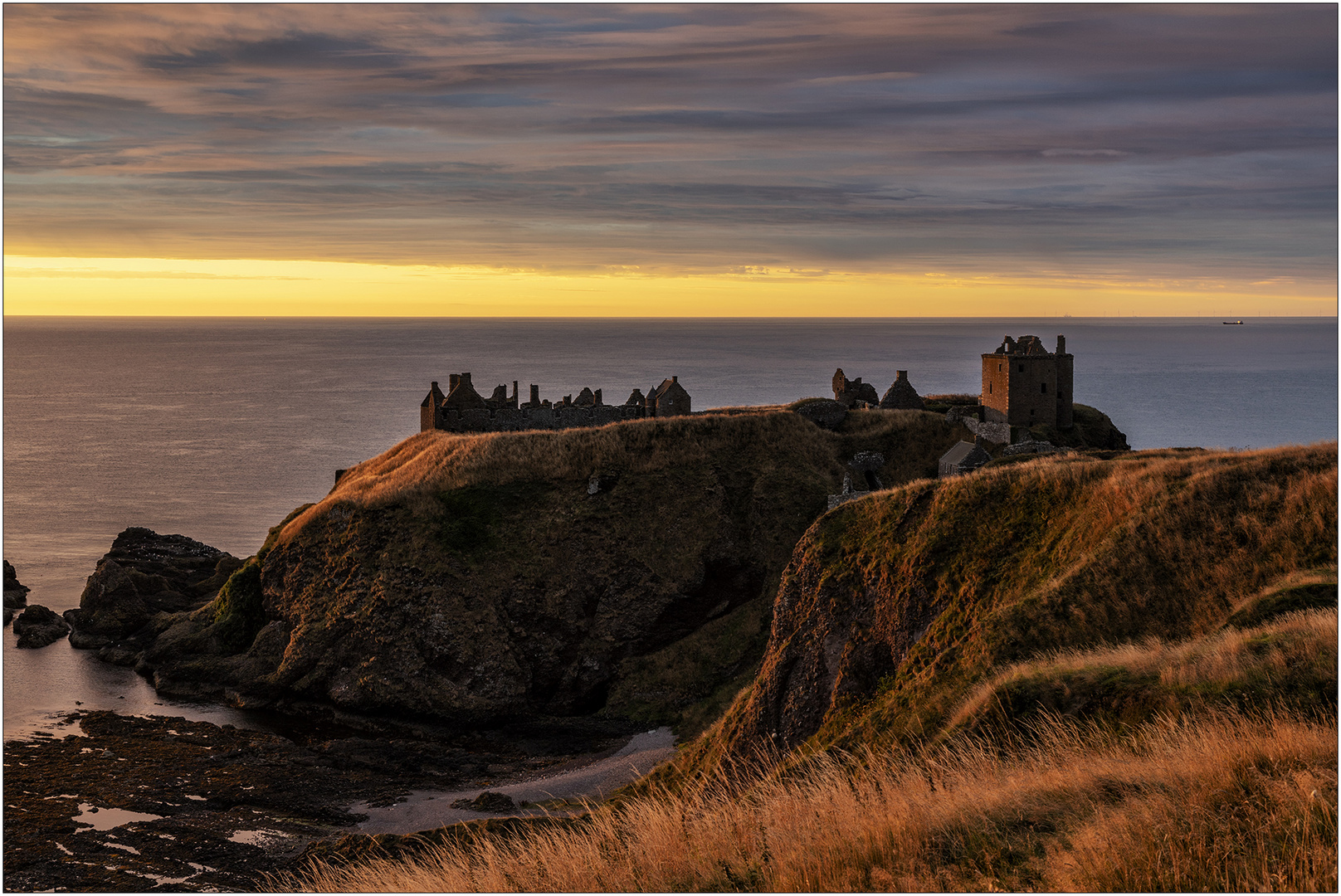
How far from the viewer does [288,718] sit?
47.6m

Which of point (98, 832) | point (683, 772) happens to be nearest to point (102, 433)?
point (98, 832)

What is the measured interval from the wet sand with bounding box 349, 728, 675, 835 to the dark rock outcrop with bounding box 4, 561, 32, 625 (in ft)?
142

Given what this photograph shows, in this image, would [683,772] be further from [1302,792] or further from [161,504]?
[161,504]

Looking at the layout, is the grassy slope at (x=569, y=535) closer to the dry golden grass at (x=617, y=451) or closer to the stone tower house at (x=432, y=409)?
the dry golden grass at (x=617, y=451)

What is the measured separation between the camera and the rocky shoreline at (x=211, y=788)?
105 feet

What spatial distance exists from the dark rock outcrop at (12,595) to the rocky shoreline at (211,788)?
85.1ft

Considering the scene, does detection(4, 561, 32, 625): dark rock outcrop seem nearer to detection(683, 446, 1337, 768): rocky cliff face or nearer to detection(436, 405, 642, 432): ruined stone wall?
detection(436, 405, 642, 432): ruined stone wall

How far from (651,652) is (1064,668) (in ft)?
114

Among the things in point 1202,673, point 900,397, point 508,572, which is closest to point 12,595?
point 508,572

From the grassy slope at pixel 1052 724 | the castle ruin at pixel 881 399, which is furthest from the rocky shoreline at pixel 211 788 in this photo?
the castle ruin at pixel 881 399

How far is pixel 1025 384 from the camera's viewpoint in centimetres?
6550

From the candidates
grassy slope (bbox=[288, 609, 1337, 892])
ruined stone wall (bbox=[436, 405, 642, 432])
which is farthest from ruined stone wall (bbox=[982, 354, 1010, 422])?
grassy slope (bbox=[288, 609, 1337, 892])

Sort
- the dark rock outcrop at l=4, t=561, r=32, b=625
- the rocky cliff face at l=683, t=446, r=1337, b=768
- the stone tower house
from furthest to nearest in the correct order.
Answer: the stone tower house
the dark rock outcrop at l=4, t=561, r=32, b=625
the rocky cliff face at l=683, t=446, r=1337, b=768

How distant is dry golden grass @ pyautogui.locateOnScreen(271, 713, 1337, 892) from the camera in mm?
8844
